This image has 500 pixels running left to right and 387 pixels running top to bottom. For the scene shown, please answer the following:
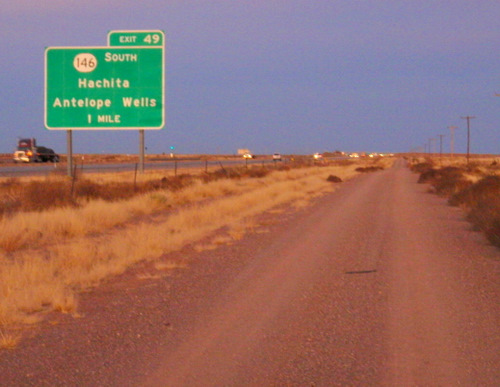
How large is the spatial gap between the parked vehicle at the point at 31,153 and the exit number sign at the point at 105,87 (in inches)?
2322

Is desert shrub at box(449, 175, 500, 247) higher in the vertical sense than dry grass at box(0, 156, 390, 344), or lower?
higher

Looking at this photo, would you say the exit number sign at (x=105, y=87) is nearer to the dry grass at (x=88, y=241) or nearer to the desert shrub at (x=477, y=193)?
the dry grass at (x=88, y=241)

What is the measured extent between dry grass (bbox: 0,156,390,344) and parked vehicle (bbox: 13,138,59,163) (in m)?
59.7

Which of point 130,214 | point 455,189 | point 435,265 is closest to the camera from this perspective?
point 435,265

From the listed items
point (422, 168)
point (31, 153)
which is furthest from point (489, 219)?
point (31, 153)

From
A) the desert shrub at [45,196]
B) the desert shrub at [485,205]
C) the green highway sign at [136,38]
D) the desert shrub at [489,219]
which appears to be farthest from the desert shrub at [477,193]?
the desert shrub at [45,196]

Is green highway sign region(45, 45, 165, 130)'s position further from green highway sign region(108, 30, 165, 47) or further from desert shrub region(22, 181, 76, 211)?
desert shrub region(22, 181, 76, 211)

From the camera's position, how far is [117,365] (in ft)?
21.5

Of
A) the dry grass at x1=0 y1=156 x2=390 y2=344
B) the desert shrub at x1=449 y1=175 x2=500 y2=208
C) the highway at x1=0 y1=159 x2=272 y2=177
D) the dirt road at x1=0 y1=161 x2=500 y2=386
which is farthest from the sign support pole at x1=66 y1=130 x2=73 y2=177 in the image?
the desert shrub at x1=449 y1=175 x2=500 y2=208

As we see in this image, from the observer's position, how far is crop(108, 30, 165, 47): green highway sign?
2745cm

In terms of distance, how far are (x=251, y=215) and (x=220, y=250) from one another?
836 centimetres

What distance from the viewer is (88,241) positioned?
15.9 metres

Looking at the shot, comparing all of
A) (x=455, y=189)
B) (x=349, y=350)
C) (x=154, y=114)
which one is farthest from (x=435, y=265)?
(x=455, y=189)

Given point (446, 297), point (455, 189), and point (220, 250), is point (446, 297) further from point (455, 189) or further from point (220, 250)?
point (455, 189)
